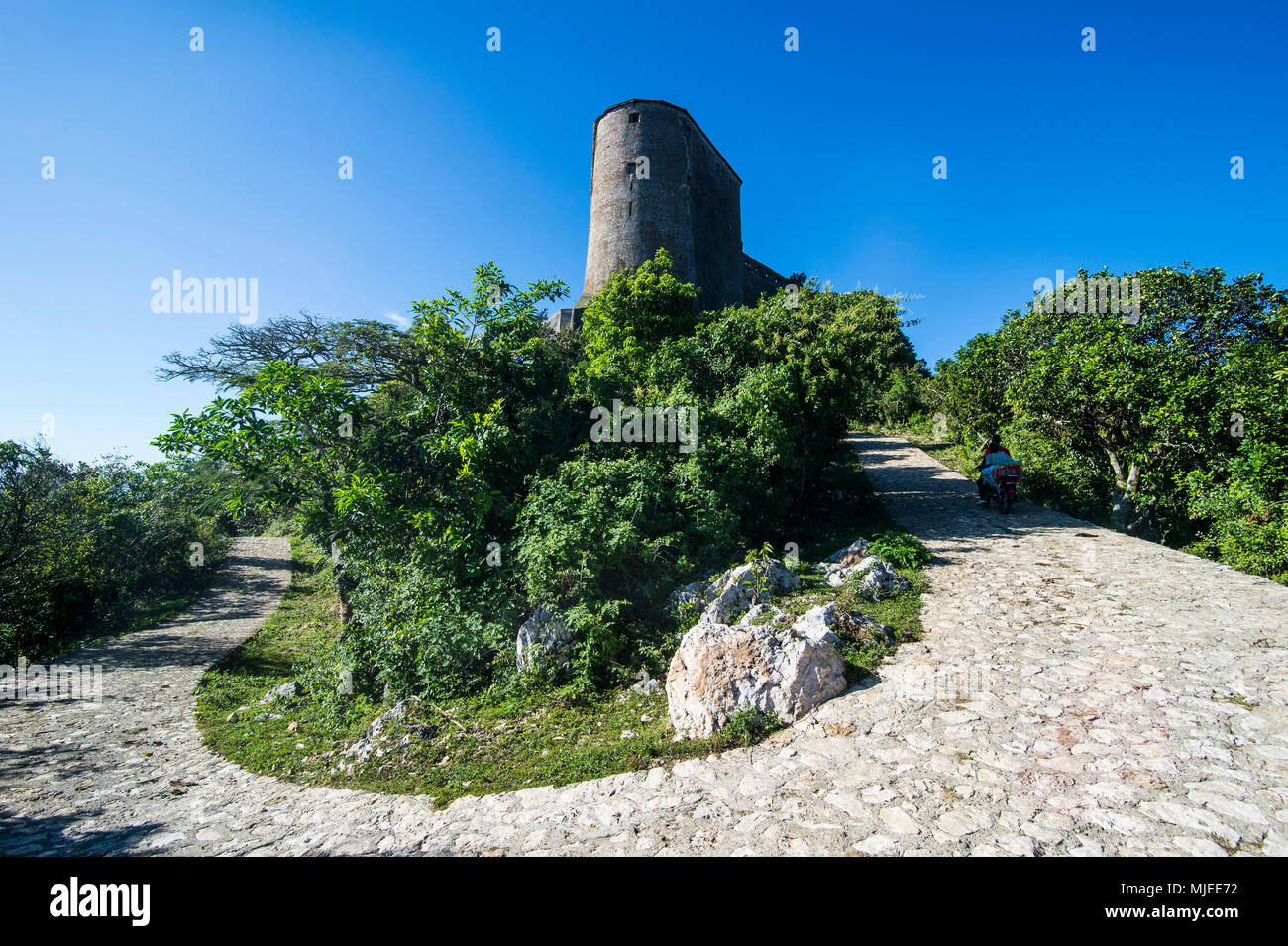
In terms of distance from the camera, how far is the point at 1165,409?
10.9 metres

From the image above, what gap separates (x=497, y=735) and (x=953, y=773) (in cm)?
452

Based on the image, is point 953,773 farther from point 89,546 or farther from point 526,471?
point 89,546

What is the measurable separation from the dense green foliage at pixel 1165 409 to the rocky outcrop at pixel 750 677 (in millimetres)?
10159

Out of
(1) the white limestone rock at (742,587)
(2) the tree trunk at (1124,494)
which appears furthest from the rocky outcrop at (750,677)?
(2) the tree trunk at (1124,494)

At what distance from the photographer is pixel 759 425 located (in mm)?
10062

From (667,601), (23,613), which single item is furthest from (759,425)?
(23,613)

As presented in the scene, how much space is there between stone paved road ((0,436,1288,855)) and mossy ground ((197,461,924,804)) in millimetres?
244

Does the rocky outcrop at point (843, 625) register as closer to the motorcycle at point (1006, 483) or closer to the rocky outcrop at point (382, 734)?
the rocky outcrop at point (382, 734)

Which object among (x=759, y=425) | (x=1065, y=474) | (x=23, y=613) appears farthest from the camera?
(x=1065, y=474)

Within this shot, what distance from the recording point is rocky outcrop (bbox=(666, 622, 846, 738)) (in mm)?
5070

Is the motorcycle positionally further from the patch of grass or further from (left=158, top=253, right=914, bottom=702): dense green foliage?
the patch of grass

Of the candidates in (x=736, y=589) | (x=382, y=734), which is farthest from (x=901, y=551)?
(x=382, y=734)
